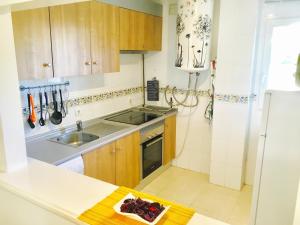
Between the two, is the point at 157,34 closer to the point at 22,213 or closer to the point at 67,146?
the point at 67,146

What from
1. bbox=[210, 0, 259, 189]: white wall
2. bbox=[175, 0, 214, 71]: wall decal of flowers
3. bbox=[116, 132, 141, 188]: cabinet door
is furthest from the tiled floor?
bbox=[175, 0, 214, 71]: wall decal of flowers

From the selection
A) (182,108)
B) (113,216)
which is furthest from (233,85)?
(113,216)

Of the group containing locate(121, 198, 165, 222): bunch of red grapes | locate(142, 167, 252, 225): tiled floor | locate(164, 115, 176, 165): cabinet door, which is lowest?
locate(142, 167, 252, 225): tiled floor

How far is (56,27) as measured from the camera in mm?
1851

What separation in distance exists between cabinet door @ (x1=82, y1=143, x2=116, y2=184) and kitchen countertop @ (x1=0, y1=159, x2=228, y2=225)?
0.62 metres

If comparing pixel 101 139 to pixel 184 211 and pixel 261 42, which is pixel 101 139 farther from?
pixel 261 42

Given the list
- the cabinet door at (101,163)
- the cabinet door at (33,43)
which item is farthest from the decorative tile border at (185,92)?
the cabinet door at (33,43)

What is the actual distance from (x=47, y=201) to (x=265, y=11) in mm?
2668

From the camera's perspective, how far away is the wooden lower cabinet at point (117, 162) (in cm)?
204

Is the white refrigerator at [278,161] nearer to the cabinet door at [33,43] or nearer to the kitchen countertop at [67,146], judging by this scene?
the kitchen countertop at [67,146]

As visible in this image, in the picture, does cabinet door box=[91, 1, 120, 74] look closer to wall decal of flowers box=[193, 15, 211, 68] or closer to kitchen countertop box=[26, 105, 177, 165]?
kitchen countertop box=[26, 105, 177, 165]

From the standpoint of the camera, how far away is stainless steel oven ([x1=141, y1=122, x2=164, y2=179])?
2729 millimetres

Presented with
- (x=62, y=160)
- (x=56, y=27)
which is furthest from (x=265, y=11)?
(x=62, y=160)

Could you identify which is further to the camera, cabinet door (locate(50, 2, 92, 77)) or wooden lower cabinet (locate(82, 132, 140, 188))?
wooden lower cabinet (locate(82, 132, 140, 188))
